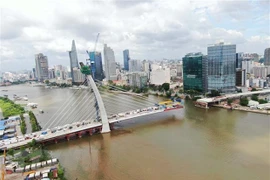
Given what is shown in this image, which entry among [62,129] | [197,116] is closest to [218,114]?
[197,116]

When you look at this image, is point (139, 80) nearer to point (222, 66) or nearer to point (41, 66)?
point (222, 66)

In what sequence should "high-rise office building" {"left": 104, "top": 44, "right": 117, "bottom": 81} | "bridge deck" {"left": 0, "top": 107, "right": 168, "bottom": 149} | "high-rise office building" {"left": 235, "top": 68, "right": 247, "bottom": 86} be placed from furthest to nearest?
"high-rise office building" {"left": 104, "top": 44, "right": 117, "bottom": 81}, "high-rise office building" {"left": 235, "top": 68, "right": 247, "bottom": 86}, "bridge deck" {"left": 0, "top": 107, "right": 168, "bottom": 149}

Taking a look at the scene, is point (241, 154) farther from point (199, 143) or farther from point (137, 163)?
point (137, 163)

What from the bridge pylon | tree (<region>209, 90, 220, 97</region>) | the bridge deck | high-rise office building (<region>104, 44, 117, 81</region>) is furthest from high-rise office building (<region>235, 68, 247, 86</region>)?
high-rise office building (<region>104, 44, 117, 81</region>)

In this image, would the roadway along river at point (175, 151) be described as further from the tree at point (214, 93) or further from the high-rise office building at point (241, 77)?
the high-rise office building at point (241, 77)

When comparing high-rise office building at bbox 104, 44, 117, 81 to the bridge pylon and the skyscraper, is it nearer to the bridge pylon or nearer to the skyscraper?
the skyscraper

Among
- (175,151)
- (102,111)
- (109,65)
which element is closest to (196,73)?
(102,111)
